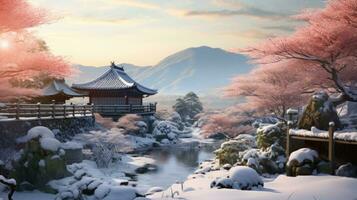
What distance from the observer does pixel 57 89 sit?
1550 inches

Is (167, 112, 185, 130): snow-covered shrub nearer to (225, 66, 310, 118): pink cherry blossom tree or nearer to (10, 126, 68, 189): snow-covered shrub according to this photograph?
(225, 66, 310, 118): pink cherry blossom tree

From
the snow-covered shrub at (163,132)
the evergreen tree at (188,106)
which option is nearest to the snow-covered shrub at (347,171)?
the snow-covered shrub at (163,132)

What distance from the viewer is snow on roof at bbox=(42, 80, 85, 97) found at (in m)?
38.8

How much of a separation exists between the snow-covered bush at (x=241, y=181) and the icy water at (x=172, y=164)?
213 inches

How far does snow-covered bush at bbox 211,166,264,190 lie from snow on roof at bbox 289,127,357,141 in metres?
3.90

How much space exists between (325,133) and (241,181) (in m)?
4.69

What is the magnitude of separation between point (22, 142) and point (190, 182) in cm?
925

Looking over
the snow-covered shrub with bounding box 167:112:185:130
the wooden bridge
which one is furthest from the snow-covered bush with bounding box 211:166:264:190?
the snow-covered shrub with bounding box 167:112:185:130

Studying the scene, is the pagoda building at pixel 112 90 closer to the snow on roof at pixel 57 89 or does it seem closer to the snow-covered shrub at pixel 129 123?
the snow on roof at pixel 57 89

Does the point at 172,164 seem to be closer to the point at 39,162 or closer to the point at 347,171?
the point at 39,162

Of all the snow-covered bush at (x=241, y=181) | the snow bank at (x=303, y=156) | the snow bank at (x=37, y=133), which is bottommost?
the snow-covered bush at (x=241, y=181)

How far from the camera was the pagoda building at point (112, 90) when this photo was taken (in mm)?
44344

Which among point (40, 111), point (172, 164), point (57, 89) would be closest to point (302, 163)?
point (172, 164)

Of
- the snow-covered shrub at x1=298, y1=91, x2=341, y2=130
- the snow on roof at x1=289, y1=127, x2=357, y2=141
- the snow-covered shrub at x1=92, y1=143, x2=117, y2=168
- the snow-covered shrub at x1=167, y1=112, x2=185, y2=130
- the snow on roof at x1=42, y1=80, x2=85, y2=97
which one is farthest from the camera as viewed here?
the snow-covered shrub at x1=167, y1=112, x2=185, y2=130
